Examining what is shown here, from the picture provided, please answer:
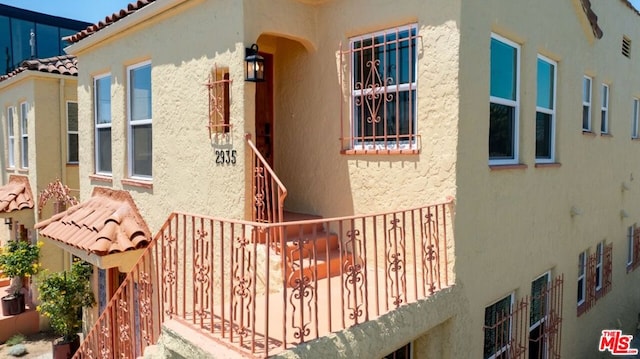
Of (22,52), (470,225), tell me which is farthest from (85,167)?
(22,52)

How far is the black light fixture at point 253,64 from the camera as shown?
18.0 feet

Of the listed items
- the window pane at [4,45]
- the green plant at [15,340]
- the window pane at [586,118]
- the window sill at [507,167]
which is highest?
the window pane at [4,45]

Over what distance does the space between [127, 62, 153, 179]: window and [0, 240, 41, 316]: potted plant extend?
6808mm

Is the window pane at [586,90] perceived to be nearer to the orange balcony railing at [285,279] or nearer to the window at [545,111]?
the window at [545,111]

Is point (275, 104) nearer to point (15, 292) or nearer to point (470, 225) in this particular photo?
point (470, 225)

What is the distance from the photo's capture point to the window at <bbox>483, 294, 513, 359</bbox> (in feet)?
19.9

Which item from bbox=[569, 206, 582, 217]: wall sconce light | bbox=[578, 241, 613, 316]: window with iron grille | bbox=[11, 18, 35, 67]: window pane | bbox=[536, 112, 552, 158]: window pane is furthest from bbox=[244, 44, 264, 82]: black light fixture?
bbox=[11, 18, 35, 67]: window pane

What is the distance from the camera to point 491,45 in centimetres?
593

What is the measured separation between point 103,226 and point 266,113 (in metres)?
3.44

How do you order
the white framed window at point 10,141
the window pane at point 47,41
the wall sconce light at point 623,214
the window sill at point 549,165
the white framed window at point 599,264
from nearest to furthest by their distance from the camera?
the window sill at point 549,165 < the white framed window at point 599,264 < the wall sconce light at point 623,214 < the white framed window at point 10,141 < the window pane at point 47,41

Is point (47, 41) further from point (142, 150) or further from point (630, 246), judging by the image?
point (630, 246)

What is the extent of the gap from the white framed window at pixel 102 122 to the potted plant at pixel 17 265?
541cm

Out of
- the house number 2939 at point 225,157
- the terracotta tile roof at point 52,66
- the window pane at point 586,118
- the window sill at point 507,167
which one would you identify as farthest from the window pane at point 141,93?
the window pane at point 586,118

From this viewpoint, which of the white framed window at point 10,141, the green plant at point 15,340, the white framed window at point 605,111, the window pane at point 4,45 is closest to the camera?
the white framed window at point 605,111
